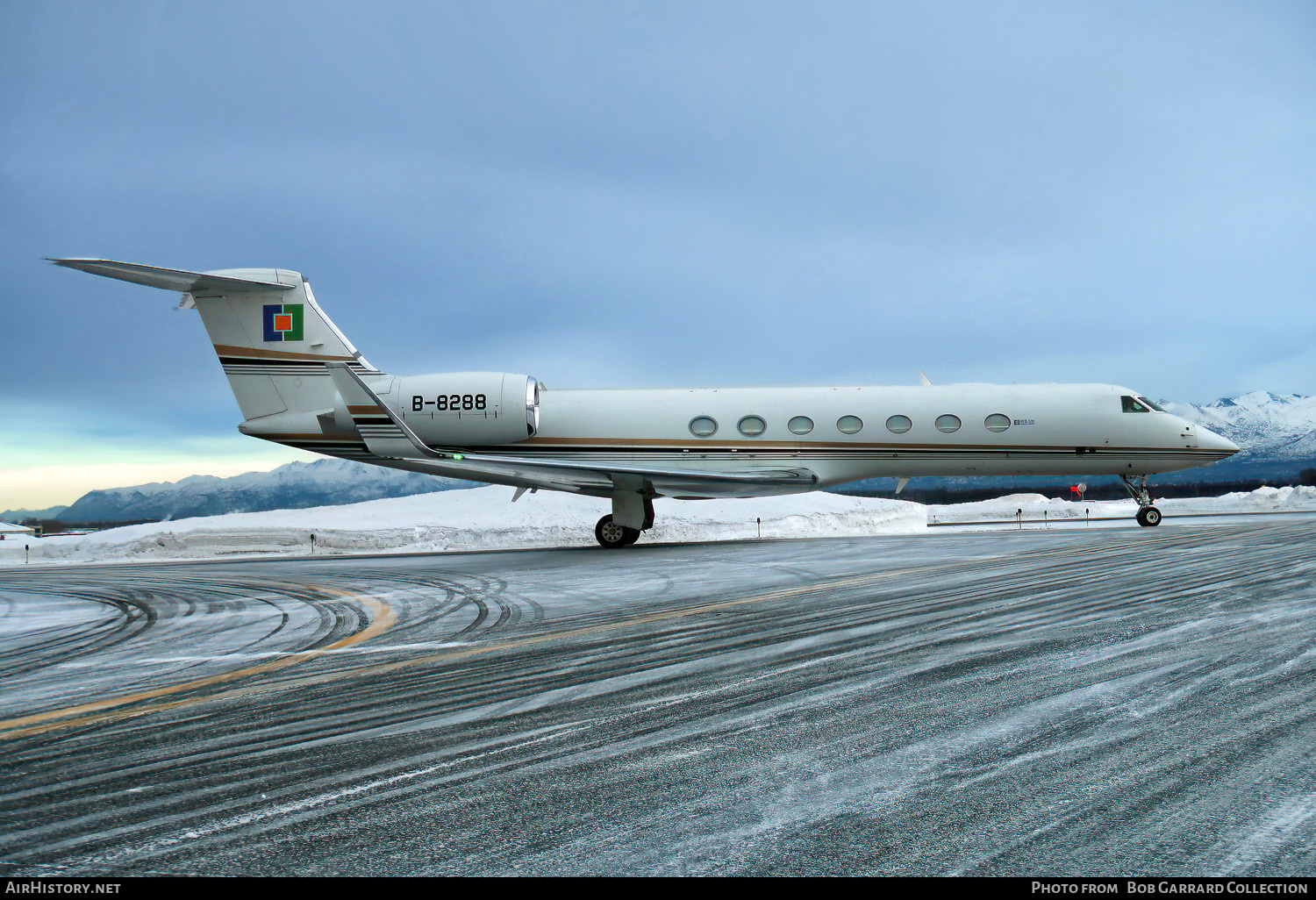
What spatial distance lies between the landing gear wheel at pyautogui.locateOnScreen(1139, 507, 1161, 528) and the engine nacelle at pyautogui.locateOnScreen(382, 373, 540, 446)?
14635mm

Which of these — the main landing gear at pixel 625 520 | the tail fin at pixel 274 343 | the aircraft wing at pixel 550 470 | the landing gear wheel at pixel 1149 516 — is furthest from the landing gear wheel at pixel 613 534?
the landing gear wheel at pixel 1149 516

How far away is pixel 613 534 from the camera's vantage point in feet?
56.6

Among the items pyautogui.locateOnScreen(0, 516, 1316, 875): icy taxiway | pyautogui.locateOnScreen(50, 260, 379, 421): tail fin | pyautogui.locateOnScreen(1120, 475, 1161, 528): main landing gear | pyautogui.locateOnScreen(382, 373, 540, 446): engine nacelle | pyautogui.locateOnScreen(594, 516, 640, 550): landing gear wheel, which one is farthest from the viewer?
pyautogui.locateOnScreen(1120, 475, 1161, 528): main landing gear

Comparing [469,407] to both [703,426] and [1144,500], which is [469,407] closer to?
[703,426]

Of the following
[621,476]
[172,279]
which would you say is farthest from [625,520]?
[172,279]

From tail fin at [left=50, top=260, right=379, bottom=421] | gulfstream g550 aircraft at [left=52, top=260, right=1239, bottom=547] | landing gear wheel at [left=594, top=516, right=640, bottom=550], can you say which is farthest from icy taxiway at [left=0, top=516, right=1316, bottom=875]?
tail fin at [left=50, top=260, right=379, bottom=421]

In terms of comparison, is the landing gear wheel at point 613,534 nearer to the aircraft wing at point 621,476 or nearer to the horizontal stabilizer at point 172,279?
the aircraft wing at point 621,476

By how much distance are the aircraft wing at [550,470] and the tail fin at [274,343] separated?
2.08 metres

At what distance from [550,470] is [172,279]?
8498 mm

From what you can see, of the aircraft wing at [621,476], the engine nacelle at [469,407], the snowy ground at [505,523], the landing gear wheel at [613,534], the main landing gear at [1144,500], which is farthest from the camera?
the snowy ground at [505,523]

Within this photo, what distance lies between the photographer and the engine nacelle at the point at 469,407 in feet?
52.4

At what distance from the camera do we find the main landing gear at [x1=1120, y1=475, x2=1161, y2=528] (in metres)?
17.5

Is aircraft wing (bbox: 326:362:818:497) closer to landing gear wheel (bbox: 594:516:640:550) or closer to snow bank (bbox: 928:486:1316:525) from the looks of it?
landing gear wheel (bbox: 594:516:640:550)

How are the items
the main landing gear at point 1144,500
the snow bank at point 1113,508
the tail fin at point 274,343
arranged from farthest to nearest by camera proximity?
the snow bank at point 1113,508 → the main landing gear at point 1144,500 → the tail fin at point 274,343
